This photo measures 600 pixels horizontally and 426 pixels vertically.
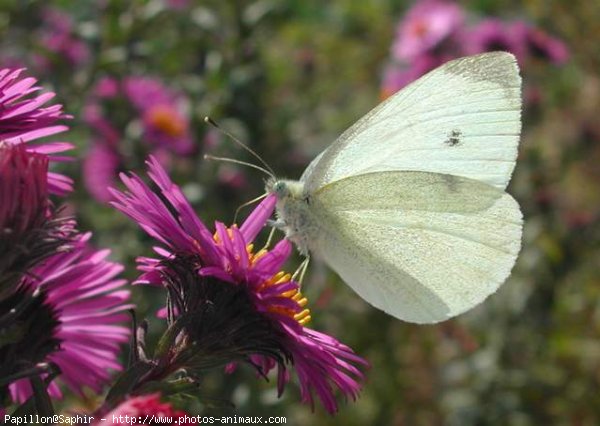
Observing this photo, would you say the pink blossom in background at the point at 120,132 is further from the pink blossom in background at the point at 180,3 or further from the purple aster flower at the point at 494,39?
the purple aster flower at the point at 494,39

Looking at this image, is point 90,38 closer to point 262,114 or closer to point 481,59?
point 262,114

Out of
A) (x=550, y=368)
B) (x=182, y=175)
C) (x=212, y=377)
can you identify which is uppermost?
(x=182, y=175)

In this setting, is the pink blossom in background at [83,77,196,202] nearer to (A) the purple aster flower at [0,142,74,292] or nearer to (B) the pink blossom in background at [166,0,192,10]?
(B) the pink blossom in background at [166,0,192,10]

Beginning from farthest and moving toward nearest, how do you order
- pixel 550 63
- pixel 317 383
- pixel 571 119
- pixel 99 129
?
1. pixel 571 119
2. pixel 550 63
3. pixel 99 129
4. pixel 317 383

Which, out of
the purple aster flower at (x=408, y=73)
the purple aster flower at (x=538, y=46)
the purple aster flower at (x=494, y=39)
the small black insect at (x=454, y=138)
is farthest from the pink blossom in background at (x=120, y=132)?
the small black insect at (x=454, y=138)

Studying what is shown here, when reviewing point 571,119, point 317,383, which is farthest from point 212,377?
point 571,119

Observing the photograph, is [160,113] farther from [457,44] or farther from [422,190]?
[422,190]
